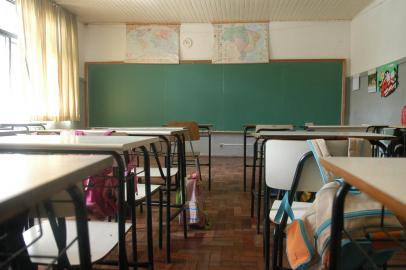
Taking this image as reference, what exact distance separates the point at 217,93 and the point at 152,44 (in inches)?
60.9

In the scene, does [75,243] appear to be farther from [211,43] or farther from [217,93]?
[211,43]

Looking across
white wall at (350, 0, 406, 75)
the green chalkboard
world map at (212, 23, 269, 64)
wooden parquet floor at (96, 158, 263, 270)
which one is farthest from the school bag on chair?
world map at (212, 23, 269, 64)

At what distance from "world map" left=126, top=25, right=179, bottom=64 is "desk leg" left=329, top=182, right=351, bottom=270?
583 centimetres

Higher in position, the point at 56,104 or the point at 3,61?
the point at 3,61

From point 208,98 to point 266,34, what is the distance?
1590 millimetres

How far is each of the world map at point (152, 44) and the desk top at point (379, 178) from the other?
19.0ft

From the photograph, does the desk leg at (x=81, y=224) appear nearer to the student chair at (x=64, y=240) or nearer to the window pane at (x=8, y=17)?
the student chair at (x=64, y=240)

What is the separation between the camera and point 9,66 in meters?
4.43

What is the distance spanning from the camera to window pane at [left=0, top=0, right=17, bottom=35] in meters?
4.34

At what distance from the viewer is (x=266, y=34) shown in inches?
243

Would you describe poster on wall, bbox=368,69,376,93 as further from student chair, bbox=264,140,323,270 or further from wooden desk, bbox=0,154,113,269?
wooden desk, bbox=0,154,113,269

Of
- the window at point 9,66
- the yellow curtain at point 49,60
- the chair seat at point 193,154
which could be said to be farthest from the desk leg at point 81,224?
the yellow curtain at point 49,60

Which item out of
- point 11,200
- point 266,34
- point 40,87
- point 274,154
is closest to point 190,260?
point 274,154

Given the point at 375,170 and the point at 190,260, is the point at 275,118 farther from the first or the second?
the point at 375,170
